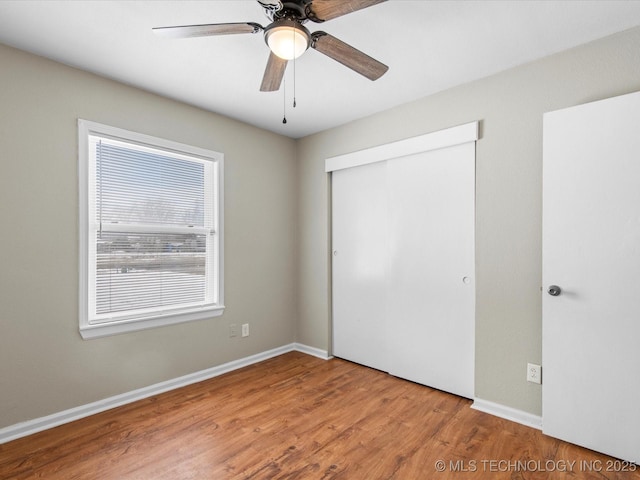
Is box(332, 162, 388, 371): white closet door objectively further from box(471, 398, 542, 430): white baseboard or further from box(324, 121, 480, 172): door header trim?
box(471, 398, 542, 430): white baseboard

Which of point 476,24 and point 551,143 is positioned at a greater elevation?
point 476,24

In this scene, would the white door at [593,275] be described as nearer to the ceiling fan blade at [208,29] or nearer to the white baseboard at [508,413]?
the white baseboard at [508,413]

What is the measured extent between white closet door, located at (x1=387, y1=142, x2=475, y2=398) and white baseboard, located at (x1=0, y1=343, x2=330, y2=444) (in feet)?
3.48

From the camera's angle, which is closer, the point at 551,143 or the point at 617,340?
the point at 617,340

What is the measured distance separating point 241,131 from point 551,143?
2.62 m

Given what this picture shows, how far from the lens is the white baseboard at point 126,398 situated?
2.11 metres

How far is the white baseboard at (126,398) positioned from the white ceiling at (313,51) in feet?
7.79

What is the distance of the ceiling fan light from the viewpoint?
1.52m

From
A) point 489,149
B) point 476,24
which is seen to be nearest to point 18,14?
point 476,24

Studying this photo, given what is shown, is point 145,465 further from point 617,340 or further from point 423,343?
point 617,340

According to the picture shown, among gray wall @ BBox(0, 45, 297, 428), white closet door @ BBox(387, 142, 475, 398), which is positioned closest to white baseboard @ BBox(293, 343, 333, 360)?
white closet door @ BBox(387, 142, 475, 398)

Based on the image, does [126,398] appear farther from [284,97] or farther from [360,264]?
[284,97]

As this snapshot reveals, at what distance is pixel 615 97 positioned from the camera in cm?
193

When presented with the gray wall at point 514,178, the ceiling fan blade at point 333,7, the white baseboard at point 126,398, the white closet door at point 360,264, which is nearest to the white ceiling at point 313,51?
the gray wall at point 514,178
